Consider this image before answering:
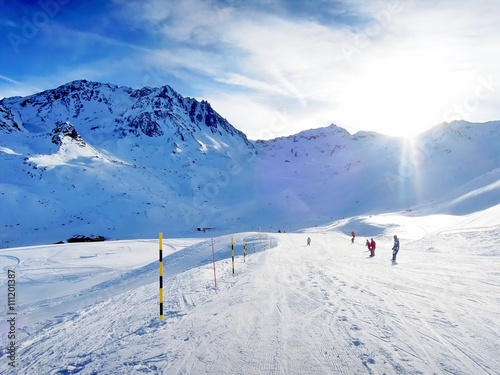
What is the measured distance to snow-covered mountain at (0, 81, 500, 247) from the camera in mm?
47625

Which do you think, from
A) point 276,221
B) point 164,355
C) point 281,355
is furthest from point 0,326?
point 276,221

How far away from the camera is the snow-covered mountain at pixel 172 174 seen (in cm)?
4762

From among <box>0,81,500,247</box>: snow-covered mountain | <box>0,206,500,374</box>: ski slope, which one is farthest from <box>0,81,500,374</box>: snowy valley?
<box>0,81,500,247</box>: snow-covered mountain

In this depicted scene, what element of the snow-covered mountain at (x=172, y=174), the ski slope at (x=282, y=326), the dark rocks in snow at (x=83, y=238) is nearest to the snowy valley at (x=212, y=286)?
the ski slope at (x=282, y=326)

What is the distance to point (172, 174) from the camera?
84.5 meters

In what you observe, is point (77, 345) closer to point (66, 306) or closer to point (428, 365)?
point (66, 306)

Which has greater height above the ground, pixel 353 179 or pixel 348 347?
pixel 353 179

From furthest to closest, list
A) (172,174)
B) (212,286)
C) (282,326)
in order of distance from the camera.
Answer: (172,174) → (212,286) → (282,326)

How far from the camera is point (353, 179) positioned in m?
108

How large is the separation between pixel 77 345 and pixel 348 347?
4.83m

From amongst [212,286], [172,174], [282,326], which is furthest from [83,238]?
[172,174]

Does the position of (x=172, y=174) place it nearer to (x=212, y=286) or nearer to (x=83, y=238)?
(x=83, y=238)

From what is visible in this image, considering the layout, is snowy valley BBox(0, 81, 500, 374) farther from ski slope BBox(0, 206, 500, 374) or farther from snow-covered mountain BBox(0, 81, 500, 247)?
snow-covered mountain BBox(0, 81, 500, 247)

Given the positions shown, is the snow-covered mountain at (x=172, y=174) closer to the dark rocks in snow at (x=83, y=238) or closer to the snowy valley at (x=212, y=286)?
the snowy valley at (x=212, y=286)
